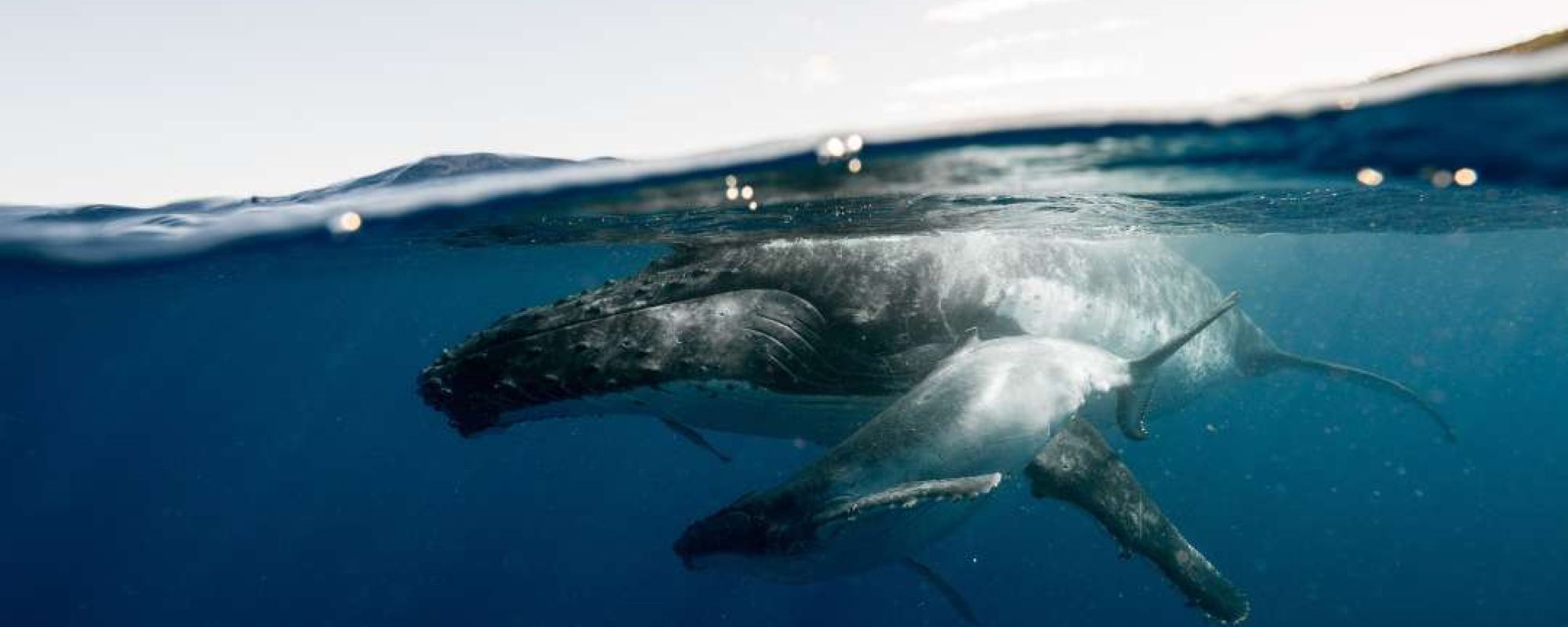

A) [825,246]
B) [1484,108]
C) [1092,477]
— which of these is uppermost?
[1484,108]

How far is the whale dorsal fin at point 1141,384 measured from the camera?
6.70 m

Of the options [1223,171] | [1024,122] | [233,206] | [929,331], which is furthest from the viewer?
[233,206]

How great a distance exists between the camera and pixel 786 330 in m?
6.84

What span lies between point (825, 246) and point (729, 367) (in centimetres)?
243

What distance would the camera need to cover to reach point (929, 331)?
786 centimetres

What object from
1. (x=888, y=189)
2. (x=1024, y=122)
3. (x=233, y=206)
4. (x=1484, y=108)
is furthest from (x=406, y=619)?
(x=1484, y=108)

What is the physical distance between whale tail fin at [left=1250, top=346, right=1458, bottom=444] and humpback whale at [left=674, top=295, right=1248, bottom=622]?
7411 millimetres

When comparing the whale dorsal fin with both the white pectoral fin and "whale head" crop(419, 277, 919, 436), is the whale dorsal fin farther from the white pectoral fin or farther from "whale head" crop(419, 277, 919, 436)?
the white pectoral fin

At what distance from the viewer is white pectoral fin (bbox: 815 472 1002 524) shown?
13.1 ft

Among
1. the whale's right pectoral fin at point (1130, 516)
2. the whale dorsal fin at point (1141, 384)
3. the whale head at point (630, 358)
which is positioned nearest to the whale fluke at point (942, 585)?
the whale head at point (630, 358)

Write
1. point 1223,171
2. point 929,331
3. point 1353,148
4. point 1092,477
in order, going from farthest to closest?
point 1223,171
point 1353,148
point 929,331
point 1092,477

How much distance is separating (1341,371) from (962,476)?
1059cm

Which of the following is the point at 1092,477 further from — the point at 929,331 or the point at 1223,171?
the point at 1223,171

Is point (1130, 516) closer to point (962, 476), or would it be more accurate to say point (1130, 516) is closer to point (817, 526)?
point (962, 476)
